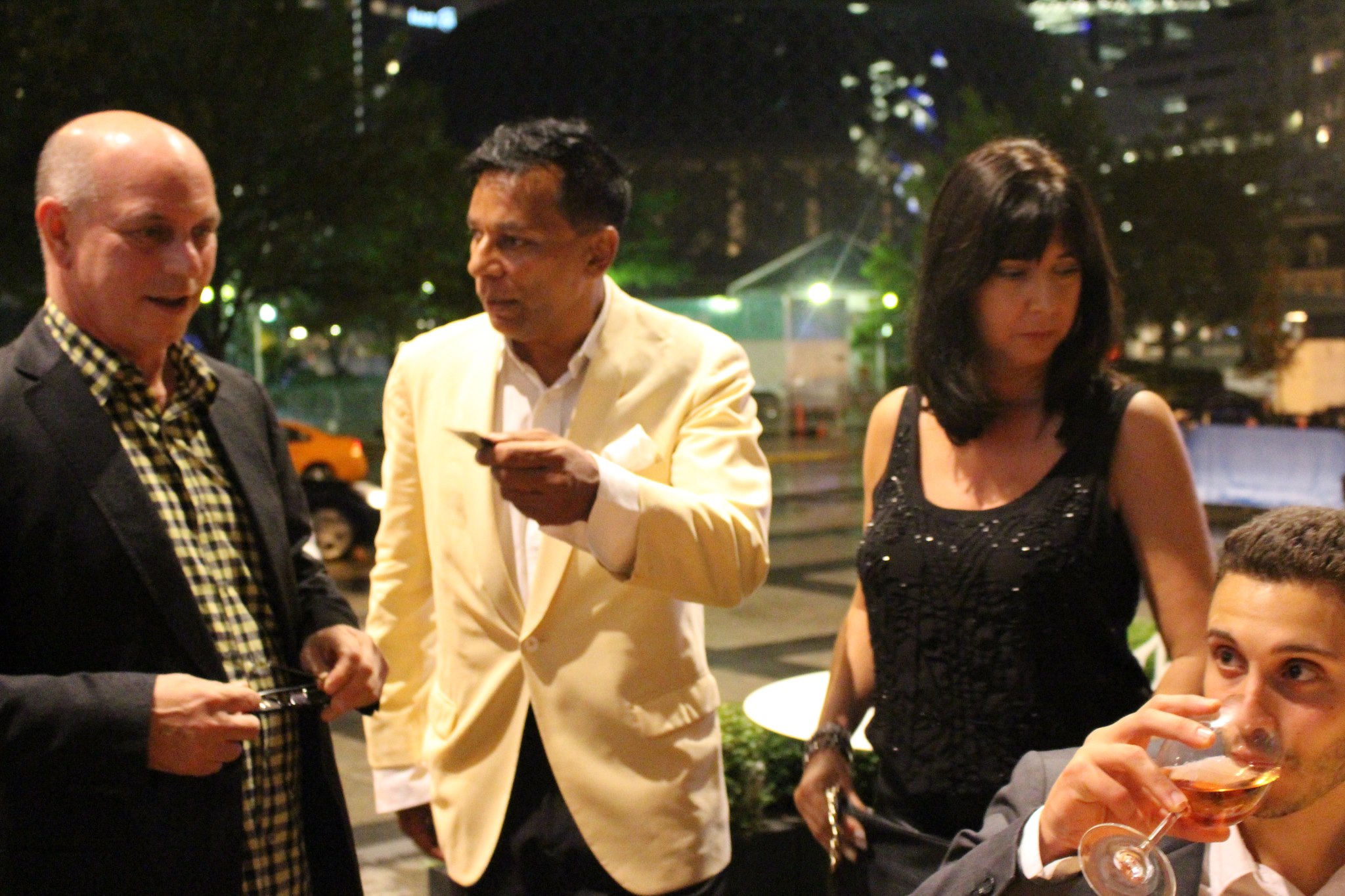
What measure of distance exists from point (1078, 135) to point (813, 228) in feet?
58.0

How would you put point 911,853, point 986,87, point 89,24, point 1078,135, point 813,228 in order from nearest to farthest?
1. point 911,853
2. point 89,24
3. point 1078,135
4. point 813,228
5. point 986,87

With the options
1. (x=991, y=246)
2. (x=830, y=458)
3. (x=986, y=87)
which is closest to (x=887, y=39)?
(x=986, y=87)

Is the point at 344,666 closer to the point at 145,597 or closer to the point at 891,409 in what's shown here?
the point at 145,597

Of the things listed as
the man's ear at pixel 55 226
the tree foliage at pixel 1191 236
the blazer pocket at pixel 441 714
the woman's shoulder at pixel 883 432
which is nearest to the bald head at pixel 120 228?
the man's ear at pixel 55 226

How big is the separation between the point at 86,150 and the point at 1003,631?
5.81 feet

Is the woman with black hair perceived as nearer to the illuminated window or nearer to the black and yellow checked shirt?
the black and yellow checked shirt

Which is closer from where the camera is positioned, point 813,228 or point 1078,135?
point 1078,135

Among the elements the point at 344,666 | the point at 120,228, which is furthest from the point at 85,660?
the point at 120,228

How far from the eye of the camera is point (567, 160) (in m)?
2.74

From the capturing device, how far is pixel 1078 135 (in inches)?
1241

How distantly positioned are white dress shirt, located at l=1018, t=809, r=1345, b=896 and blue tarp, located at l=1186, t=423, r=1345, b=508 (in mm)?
14263

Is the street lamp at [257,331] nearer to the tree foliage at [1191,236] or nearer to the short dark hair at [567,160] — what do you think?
the tree foliage at [1191,236]

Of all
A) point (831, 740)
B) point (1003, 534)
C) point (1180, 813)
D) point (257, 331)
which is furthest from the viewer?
point (257, 331)

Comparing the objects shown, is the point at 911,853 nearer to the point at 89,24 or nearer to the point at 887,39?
the point at 89,24
